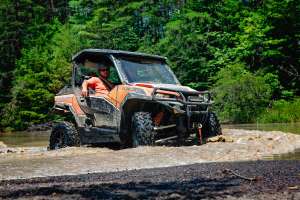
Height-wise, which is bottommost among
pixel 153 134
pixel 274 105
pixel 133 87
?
pixel 274 105

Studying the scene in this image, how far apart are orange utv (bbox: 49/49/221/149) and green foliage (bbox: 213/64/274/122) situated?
15229 mm

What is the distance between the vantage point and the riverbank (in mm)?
4777

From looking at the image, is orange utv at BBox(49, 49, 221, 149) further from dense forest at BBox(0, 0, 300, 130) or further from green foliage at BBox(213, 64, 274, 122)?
dense forest at BBox(0, 0, 300, 130)

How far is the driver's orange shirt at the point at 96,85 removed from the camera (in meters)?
11.9

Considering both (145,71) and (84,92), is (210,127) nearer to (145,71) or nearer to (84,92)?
(145,71)

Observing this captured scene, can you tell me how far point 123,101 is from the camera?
37.3 feet

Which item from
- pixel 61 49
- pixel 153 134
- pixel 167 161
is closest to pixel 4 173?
pixel 167 161

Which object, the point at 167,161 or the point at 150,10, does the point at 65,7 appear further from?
the point at 167,161

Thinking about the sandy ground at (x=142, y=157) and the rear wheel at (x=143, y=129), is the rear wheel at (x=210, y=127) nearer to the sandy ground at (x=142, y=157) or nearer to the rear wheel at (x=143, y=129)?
the sandy ground at (x=142, y=157)

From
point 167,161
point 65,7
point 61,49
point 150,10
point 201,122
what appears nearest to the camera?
point 167,161

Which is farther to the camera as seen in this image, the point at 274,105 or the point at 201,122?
the point at 274,105

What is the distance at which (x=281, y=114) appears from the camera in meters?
27.4

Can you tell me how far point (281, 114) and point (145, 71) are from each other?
1661cm

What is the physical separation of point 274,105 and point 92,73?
62.6 ft
